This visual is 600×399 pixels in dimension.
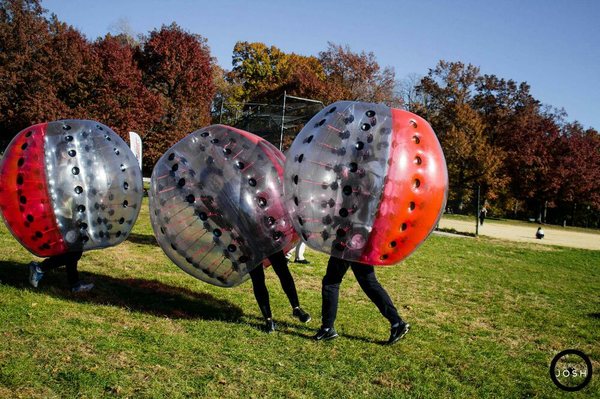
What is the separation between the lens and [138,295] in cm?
710

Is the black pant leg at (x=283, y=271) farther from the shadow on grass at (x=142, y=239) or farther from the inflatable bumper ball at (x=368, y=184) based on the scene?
the shadow on grass at (x=142, y=239)

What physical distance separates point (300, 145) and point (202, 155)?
1325mm

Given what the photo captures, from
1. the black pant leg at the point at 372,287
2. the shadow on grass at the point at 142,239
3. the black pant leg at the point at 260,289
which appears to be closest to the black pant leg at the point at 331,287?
the black pant leg at the point at 372,287

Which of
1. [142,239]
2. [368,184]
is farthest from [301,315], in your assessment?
[142,239]

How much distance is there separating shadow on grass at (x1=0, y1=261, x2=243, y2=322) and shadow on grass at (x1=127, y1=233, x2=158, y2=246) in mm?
4014

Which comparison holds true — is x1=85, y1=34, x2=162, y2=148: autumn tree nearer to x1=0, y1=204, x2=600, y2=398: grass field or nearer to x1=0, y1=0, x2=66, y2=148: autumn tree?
x1=0, y1=0, x2=66, y2=148: autumn tree

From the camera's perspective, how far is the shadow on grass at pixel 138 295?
6.46 metres

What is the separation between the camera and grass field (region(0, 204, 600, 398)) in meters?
4.39

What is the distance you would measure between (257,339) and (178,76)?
32182 mm

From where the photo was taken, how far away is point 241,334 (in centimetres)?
569

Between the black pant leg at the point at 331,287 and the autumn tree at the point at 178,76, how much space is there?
95.8ft

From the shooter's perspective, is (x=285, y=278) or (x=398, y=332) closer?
(x=398, y=332)

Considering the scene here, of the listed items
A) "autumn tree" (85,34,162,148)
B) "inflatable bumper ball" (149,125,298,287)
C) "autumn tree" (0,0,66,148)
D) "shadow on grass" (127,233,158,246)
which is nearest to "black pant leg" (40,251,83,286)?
"inflatable bumper ball" (149,125,298,287)

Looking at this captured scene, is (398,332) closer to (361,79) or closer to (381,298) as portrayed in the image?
(381,298)
